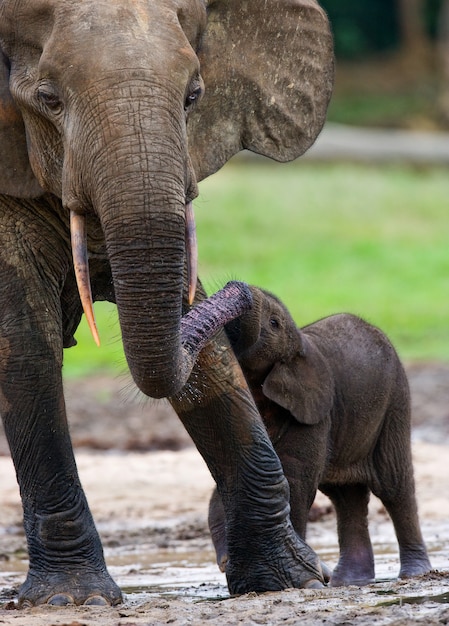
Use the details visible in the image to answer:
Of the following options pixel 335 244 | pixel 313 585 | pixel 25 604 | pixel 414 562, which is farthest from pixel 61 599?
pixel 335 244

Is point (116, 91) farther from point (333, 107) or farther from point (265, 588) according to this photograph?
point (333, 107)

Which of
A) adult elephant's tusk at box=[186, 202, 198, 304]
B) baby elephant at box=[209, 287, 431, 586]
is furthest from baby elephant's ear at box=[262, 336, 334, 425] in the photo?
adult elephant's tusk at box=[186, 202, 198, 304]

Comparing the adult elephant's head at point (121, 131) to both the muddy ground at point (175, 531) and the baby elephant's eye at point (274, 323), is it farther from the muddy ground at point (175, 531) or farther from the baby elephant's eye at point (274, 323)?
the baby elephant's eye at point (274, 323)

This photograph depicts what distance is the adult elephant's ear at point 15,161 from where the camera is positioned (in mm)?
6285

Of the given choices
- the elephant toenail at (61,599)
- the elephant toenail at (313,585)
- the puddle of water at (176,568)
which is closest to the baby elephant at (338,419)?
the puddle of water at (176,568)

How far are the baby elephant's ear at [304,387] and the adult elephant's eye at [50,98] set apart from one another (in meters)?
2.11

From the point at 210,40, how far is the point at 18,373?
161 centimetres

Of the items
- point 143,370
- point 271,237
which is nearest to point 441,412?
point 143,370

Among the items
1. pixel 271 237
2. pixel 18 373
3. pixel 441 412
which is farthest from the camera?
pixel 271 237

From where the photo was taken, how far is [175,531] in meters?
9.38

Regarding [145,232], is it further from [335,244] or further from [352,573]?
[335,244]

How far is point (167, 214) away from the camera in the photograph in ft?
18.1

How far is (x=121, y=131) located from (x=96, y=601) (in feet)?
6.32

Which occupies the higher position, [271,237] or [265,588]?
[271,237]
